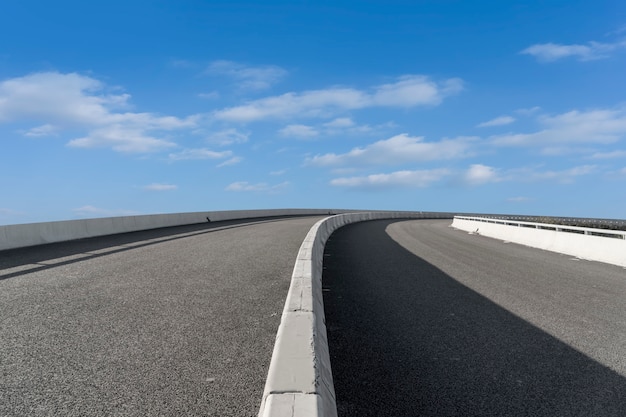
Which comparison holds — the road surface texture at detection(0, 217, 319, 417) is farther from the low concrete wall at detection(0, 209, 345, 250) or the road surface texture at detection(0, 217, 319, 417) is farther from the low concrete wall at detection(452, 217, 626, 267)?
the low concrete wall at detection(452, 217, 626, 267)

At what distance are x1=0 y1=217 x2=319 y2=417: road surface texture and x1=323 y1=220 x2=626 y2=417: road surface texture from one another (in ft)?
3.40

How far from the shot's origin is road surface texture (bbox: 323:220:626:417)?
429 cm

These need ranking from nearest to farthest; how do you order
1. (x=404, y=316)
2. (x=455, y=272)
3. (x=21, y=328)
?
(x=21, y=328) → (x=404, y=316) → (x=455, y=272)

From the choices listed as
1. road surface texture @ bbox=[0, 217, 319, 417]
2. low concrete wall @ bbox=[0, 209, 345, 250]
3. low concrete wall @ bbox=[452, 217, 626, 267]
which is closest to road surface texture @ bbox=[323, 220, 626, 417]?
road surface texture @ bbox=[0, 217, 319, 417]

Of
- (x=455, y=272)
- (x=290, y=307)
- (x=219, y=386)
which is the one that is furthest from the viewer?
(x=455, y=272)

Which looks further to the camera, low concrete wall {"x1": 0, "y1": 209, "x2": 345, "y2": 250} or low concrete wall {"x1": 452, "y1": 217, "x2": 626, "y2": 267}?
low concrete wall {"x1": 0, "y1": 209, "x2": 345, "y2": 250}

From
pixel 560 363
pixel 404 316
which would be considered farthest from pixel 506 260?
pixel 560 363

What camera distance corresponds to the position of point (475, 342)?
5973 millimetres

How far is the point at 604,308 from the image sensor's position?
26.8 ft

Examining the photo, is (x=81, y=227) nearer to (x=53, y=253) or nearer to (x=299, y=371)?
(x=53, y=253)

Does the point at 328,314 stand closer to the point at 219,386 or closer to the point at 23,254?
the point at 219,386

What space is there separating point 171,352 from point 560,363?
14.0 ft

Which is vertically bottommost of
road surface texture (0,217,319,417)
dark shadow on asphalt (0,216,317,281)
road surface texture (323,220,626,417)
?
road surface texture (323,220,626,417)

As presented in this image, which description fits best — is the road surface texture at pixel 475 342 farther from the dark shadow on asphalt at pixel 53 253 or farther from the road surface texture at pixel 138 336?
the dark shadow on asphalt at pixel 53 253
